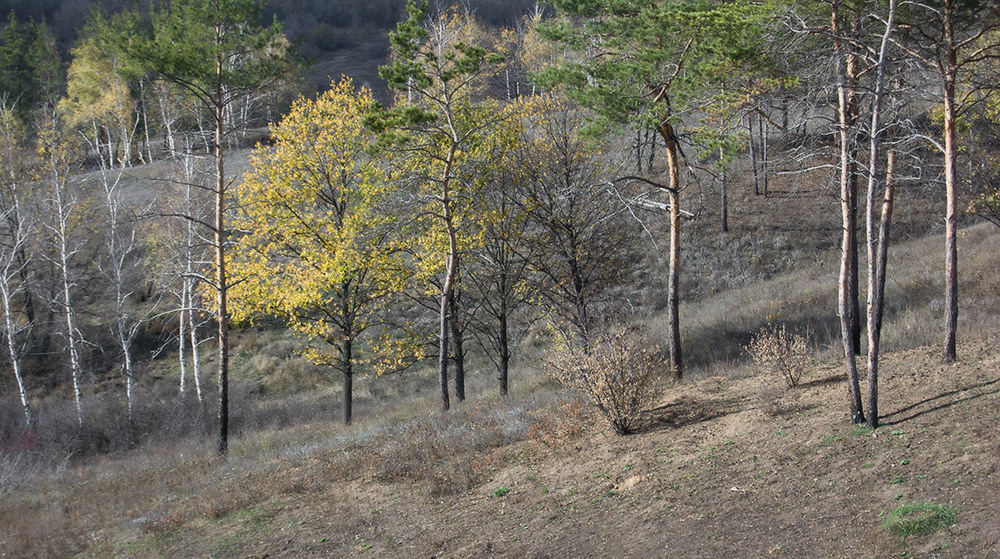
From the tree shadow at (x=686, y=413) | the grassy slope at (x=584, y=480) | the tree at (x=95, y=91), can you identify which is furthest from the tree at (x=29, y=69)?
the tree shadow at (x=686, y=413)

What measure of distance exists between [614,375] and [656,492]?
6.44ft

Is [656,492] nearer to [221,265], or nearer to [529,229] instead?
[221,265]

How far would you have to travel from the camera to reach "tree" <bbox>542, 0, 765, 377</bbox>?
1083 cm

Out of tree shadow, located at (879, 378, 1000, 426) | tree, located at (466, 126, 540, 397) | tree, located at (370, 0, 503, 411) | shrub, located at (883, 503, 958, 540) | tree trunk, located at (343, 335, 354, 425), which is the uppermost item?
tree, located at (370, 0, 503, 411)

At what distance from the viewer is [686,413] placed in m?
9.77

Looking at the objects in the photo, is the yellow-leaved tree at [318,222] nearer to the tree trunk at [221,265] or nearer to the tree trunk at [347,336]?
the tree trunk at [347,336]

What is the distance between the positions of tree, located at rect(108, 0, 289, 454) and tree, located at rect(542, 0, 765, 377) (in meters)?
6.27

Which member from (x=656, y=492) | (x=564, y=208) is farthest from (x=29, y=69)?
(x=656, y=492)

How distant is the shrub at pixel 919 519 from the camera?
505 centimetres

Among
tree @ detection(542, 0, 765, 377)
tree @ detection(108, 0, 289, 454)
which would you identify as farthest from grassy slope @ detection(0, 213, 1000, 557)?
tree @ detection(542, 0, 765, 377)

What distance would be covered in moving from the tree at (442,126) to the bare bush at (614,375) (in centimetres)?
578

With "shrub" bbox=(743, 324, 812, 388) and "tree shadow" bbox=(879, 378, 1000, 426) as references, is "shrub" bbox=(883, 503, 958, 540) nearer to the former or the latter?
"tree shadow" bbox=(879, 378, 1000, 426)

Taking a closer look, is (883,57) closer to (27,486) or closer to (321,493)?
(321,493)

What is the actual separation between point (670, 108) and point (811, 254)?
20.0 metres
